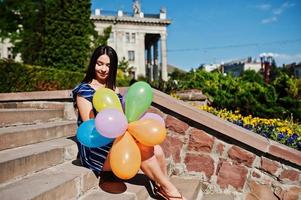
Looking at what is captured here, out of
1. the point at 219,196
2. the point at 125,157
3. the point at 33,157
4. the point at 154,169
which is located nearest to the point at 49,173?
the point at 33,157

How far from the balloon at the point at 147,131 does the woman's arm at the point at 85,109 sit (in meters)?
0.44

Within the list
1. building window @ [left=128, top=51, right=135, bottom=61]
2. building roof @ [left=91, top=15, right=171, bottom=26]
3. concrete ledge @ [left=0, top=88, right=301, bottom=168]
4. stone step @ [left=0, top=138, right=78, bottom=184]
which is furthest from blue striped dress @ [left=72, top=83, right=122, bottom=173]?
building window @ [left=128, top=51, right=135, bottom=61]

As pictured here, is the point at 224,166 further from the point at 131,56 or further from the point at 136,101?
the point at 131,56

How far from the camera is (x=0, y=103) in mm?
4520

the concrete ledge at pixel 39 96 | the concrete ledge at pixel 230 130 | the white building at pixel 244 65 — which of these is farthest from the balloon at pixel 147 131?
the white building at pixel 244 65

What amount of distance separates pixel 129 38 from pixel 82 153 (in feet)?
144

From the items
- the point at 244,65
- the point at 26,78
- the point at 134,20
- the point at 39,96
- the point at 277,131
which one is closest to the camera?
the point at 277,131

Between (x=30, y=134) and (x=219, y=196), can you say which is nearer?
(x=30, y=134)

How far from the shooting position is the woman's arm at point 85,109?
2635 millimetres

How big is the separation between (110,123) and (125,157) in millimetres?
275

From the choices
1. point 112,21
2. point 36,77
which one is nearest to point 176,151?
point 36,77

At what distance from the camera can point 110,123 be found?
2.18 metres

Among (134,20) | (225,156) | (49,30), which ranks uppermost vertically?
(134,20)

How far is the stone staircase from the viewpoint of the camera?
217 centimetres
